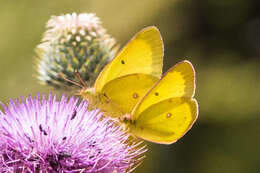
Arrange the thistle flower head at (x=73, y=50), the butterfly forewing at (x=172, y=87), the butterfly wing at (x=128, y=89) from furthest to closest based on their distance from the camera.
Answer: the thistle flower head at (x=73, y=50) < the butterfly wing at (x=128, y=89) < the butterfly forewing at (x=172, y=87)

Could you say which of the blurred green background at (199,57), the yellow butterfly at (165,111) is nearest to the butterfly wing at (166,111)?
the yellow butterfly at (165,111)

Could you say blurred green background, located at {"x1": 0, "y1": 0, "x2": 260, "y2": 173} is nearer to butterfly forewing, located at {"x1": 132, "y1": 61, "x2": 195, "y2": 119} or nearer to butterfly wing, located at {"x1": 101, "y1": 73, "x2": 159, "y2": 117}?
butterfly wing, located at {"x1": 101, "y1": 73, "x2": 159, "y2": 117}

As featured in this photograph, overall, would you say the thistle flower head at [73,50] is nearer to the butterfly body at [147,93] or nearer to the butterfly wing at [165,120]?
the butterfly body at [147,93]

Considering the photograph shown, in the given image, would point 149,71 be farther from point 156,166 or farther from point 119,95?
point 156,166

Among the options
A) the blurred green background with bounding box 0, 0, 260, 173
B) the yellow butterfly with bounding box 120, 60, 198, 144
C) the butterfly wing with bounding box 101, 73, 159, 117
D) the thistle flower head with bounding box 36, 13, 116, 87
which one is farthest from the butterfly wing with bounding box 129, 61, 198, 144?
the blurred green background with bounding box 0, 0, 260, 173

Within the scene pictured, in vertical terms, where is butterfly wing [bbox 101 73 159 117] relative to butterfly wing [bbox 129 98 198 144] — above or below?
above

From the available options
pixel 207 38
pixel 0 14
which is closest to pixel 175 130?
pixel 207 38

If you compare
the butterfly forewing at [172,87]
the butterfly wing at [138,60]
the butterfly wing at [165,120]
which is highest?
the butterfly wing at [138,60]
